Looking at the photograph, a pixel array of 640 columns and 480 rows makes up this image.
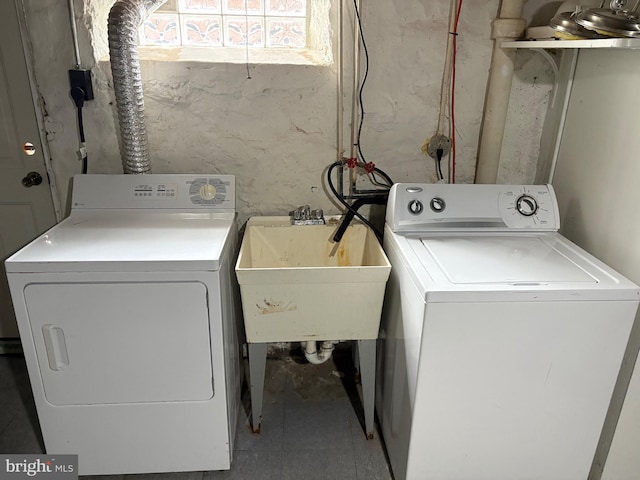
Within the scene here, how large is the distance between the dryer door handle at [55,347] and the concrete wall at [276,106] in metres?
0.78

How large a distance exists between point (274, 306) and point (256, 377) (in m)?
0.37

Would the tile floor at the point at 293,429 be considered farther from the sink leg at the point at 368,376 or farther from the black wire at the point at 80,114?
the black wire at the point at 80,114

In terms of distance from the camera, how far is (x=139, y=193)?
5.86 ft

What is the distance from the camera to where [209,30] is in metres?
1.93

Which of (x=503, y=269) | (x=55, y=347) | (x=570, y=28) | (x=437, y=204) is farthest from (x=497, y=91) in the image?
(x=55, y=347)

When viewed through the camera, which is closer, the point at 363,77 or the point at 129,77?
the point at 129,77

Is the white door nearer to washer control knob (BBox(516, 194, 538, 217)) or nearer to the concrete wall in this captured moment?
the concrete wall

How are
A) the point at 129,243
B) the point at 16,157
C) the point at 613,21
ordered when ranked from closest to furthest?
the point at 613,21, the point at 129,243, the point at 16,157

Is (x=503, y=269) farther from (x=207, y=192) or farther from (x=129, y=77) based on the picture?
(x=129, y=77)

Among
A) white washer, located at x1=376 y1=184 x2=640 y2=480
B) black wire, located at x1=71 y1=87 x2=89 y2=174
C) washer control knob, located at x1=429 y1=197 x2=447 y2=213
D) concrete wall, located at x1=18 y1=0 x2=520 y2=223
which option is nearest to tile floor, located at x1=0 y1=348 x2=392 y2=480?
white washer, located at x1=376 y1=184 x2=640 y2=480

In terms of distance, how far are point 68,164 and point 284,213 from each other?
92 centimetres

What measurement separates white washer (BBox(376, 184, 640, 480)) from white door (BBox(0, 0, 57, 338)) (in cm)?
150

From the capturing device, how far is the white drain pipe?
1712 millimetres

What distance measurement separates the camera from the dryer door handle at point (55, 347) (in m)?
1.39
